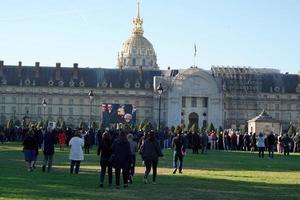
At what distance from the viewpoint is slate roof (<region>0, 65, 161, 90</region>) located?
11200 cm

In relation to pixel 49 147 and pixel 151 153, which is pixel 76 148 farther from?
pixel 151 153

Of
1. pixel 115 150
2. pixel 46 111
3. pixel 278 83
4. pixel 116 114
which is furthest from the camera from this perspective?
pixel 278 83

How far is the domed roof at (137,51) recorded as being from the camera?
162 metres

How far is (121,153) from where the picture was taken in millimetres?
19297

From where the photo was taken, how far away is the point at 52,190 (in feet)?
59.5

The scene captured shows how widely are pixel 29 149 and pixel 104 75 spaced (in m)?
90.8

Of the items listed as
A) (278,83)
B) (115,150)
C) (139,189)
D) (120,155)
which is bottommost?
(139,189)

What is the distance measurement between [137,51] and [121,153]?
144m

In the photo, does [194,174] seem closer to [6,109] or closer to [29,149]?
[29,149]

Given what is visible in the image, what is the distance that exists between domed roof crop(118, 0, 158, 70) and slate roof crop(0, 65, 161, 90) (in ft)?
145

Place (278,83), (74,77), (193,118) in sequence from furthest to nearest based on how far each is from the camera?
(278,83)
(193,118)
(74,77)

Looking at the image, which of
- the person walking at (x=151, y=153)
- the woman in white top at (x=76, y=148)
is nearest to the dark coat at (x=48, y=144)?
the woman in white top at (x=76, y=148)

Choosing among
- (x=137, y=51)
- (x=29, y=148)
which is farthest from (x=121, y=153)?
(x=137, y=51)

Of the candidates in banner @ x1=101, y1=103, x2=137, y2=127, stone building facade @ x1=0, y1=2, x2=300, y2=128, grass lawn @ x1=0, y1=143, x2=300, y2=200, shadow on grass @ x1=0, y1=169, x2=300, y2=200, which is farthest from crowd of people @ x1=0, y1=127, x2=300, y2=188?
stone building facade @ x1=0, y1=2, x2=300, y2=128
